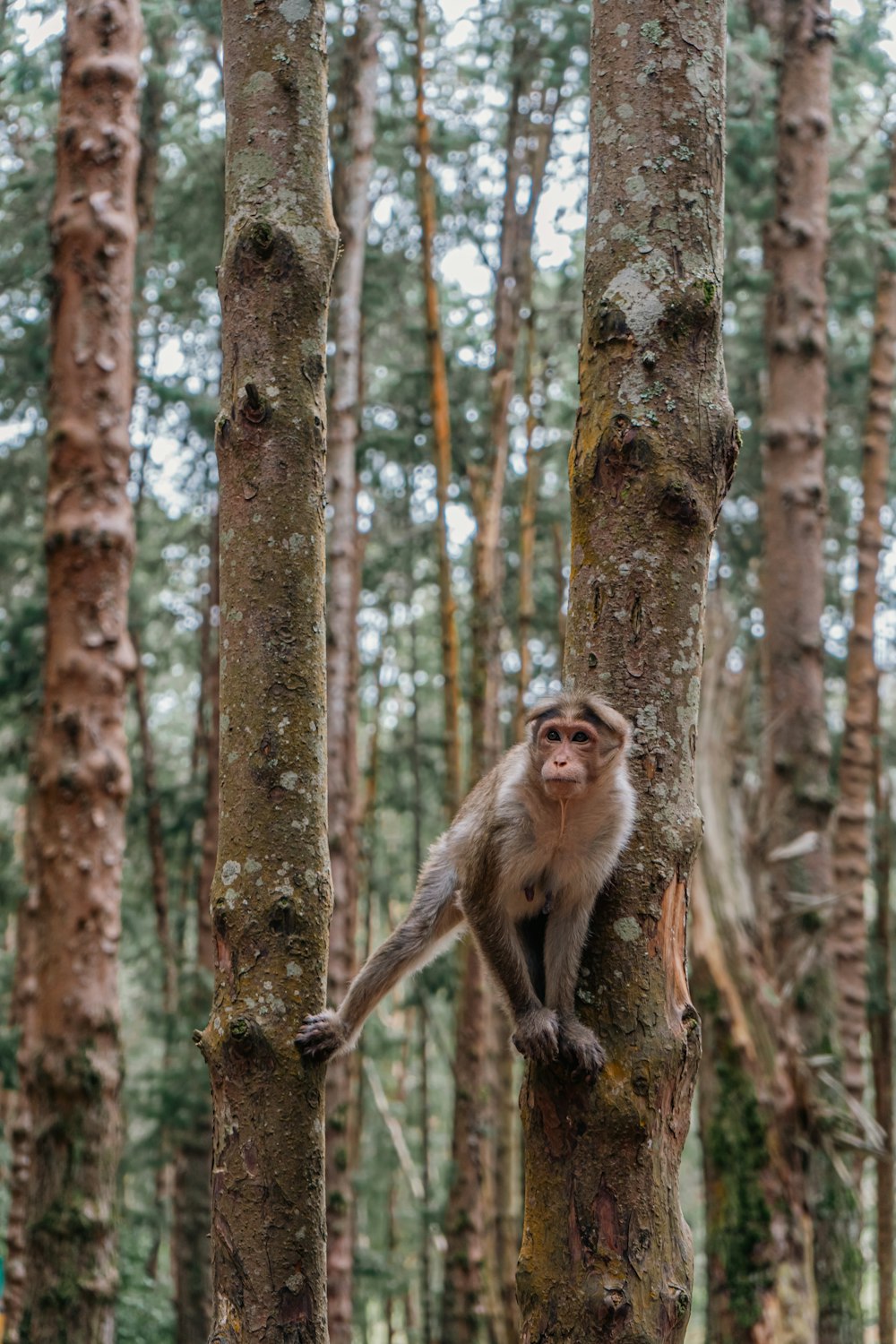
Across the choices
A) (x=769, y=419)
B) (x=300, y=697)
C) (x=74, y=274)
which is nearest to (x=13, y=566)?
(x=74, y=274)

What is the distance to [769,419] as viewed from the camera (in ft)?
29.6

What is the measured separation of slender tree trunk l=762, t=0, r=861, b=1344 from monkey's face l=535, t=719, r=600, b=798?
450 centimetres

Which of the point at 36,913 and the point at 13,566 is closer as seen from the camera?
the point at 36,913

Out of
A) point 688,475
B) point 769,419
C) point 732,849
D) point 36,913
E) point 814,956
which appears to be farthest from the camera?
point 769,419

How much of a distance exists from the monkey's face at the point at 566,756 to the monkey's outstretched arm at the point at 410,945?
0.82m

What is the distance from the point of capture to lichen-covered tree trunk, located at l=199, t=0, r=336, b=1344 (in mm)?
2922

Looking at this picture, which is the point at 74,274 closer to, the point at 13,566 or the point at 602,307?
the point at 602,307

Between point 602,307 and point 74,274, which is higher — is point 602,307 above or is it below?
below

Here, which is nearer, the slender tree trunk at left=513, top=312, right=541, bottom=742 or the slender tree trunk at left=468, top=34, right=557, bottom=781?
the slender tree trunk at left=468, top=34, right=557, bottom=781

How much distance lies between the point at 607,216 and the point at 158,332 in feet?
41.6

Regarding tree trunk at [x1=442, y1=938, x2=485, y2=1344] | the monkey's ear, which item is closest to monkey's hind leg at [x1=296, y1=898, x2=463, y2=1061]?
the monkey's ear

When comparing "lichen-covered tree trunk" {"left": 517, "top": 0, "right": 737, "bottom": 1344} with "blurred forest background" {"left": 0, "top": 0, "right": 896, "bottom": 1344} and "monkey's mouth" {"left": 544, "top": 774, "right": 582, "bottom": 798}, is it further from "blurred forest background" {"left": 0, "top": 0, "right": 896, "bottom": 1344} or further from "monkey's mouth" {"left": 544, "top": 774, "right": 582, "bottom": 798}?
"blurred forest background" {"left": 0, "top": 0, "right": 896, "bottom": 1344}

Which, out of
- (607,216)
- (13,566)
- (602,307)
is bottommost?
(602,307)

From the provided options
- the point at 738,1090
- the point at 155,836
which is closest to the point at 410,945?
the point at 738,1090
